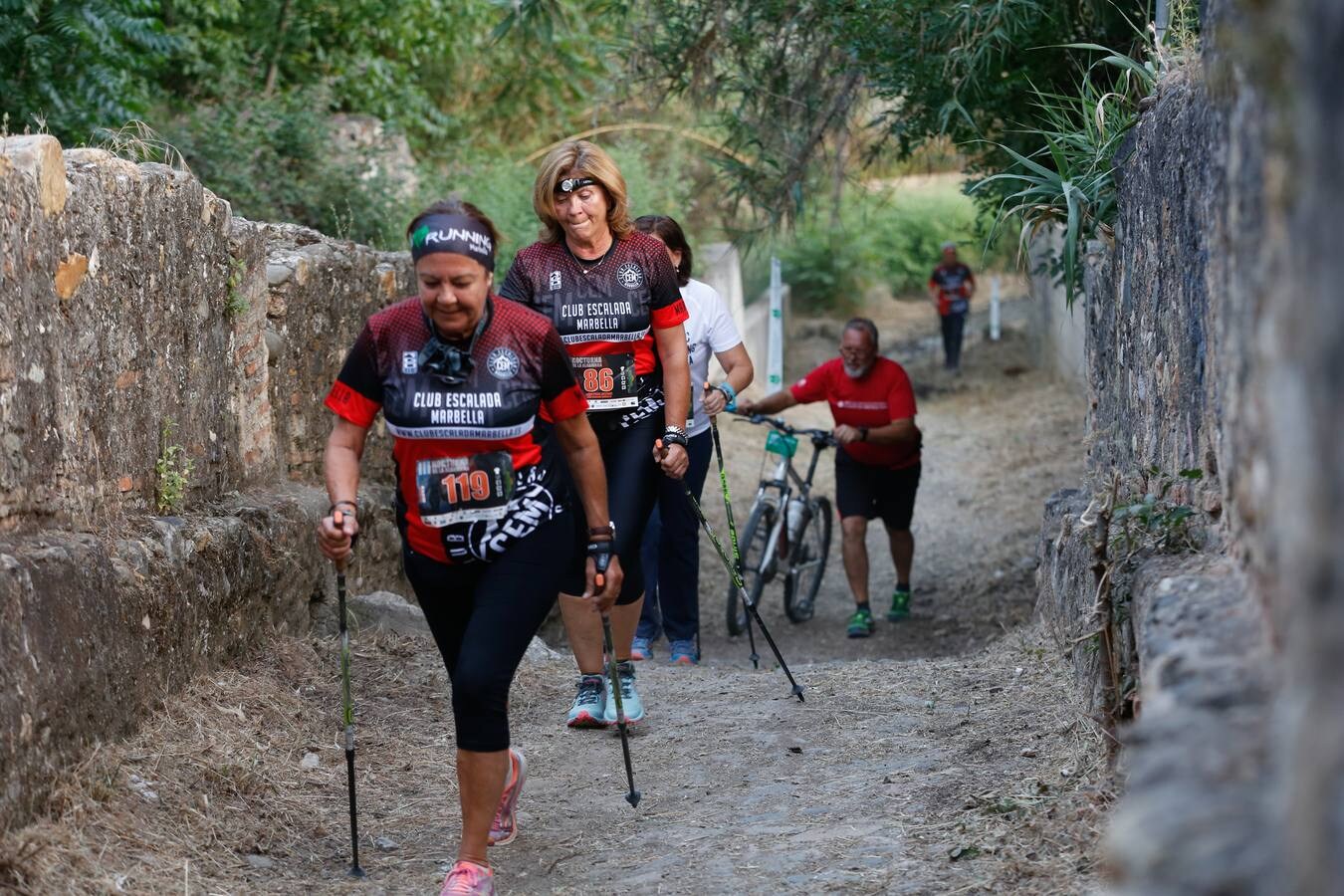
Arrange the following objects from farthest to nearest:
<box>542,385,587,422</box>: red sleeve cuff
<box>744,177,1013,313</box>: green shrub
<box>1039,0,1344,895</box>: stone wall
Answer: <box>744,177,1013,313</box>: green shrub < <box>542,385,587,422</box>: red sleeve cuff < <box>1039,0,1344,895</box>: stone wall

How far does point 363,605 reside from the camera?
265 inches

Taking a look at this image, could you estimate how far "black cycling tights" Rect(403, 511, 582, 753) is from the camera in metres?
3.83

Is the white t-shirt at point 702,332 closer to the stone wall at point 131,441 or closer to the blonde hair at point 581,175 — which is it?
the blonde hair at point 581,175

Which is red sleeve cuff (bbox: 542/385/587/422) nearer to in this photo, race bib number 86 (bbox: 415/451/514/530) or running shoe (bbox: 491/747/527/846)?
race bib number 86 (bbox: 415/451/514/530)

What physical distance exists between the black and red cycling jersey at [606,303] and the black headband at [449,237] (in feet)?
4.79

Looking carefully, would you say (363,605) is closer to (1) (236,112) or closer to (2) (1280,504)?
(2) (1280,504)

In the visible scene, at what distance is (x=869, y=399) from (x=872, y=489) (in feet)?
1.90

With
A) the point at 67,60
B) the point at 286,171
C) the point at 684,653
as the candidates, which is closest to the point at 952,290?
the point at 286,171

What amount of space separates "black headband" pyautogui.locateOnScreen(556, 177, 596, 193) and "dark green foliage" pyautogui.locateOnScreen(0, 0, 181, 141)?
4190 mm

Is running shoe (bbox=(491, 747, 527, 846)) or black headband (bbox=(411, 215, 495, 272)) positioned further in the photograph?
running shoe (bbox=(491, 747, 527, 846))

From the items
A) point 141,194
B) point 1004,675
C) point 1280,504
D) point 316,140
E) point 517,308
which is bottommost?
point 1004,675

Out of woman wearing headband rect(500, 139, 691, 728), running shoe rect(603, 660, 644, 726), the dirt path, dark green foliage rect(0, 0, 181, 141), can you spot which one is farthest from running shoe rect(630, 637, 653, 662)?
dark green foliage rect(0, 0, 181, 141)

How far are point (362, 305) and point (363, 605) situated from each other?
5.59 feet

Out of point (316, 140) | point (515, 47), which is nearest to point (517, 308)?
point (316, 140)
